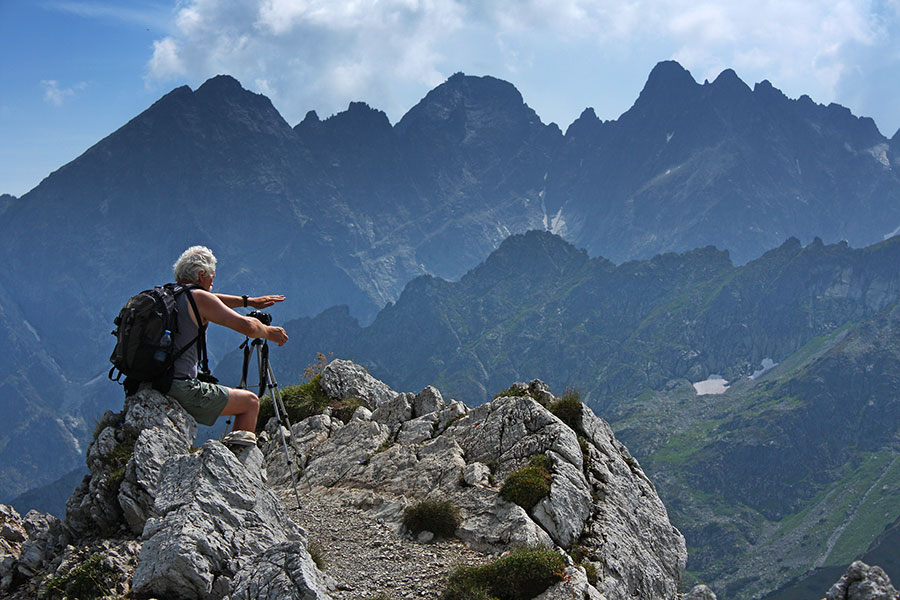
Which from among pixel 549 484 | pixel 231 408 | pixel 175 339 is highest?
pixel 175 339

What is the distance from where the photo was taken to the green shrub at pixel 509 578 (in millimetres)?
13312

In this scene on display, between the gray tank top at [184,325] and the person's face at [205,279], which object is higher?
the person's face at [205,279]

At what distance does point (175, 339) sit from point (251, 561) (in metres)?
4.45

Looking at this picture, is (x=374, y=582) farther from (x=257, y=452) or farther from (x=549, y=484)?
(x=549, y=484)

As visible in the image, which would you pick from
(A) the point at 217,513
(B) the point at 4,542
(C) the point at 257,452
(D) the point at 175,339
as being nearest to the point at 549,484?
(C) the point at 257,452

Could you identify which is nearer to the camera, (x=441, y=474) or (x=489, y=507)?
(x=489, y=507)

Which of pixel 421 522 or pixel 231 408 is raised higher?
pixel 231 408

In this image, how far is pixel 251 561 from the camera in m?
11.8

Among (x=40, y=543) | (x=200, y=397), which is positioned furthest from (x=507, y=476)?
(x=40, y=543)

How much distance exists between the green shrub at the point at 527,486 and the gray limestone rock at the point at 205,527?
5815mm

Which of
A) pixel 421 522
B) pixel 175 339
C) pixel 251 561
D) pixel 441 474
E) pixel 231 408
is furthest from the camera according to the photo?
pixel 441 474

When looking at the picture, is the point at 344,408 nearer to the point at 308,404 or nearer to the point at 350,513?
the point at 308,404

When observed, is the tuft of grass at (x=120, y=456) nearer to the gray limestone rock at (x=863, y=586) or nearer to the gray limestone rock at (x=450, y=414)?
the gray limestone rock at (x=450, y=414)

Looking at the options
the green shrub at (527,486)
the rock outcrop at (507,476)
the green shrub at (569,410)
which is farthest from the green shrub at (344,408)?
the green shrub at (527,486)
